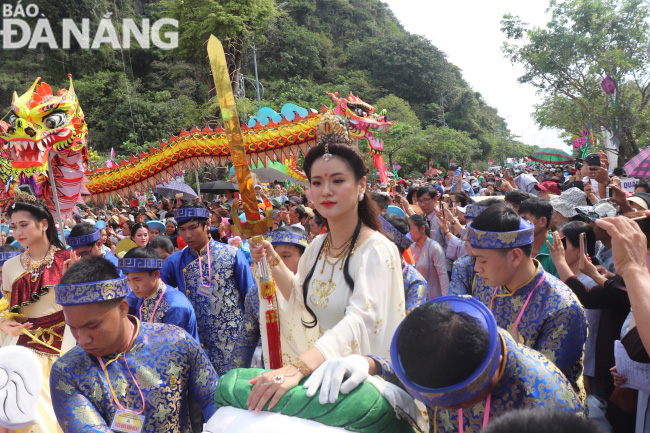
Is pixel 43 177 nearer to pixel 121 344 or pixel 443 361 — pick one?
pixel 121 344

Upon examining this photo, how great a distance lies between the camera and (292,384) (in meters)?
1.31

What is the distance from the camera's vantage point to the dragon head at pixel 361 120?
305 inches

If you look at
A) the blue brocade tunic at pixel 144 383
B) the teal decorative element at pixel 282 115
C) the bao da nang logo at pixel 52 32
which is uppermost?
the bao da nang logo at pixel 52 32

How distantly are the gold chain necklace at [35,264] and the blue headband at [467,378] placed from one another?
10.3ft

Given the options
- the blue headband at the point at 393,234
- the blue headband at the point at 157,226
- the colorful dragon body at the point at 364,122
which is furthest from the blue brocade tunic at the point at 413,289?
the blue headband at the point at 157,226

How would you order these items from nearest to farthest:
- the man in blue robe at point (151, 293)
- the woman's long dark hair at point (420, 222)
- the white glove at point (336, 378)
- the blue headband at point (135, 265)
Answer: the white glove at point (336, 378)
the man in blue robe at point (151, 293)
the blue headband at point (135, 265)
the woman's long dark hair at point (420, 222)

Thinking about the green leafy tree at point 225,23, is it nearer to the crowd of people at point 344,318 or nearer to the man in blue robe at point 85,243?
the man in blue robe at point 85,243

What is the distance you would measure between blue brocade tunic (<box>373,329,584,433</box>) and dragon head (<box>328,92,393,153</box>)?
20.3 ft

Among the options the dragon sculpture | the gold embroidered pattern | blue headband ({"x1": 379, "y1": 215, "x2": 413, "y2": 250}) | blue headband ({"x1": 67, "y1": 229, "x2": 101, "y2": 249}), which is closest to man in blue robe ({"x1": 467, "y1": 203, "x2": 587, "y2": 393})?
the gold embroidered pattern

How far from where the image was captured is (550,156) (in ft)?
51.4

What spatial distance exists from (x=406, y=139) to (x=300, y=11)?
83.3 ft

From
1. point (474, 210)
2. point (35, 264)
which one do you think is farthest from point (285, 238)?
point (35, 264)

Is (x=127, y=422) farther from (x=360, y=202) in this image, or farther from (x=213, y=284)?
(x=213, y=284)

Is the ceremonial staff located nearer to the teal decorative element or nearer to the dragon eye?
the dragon eye
